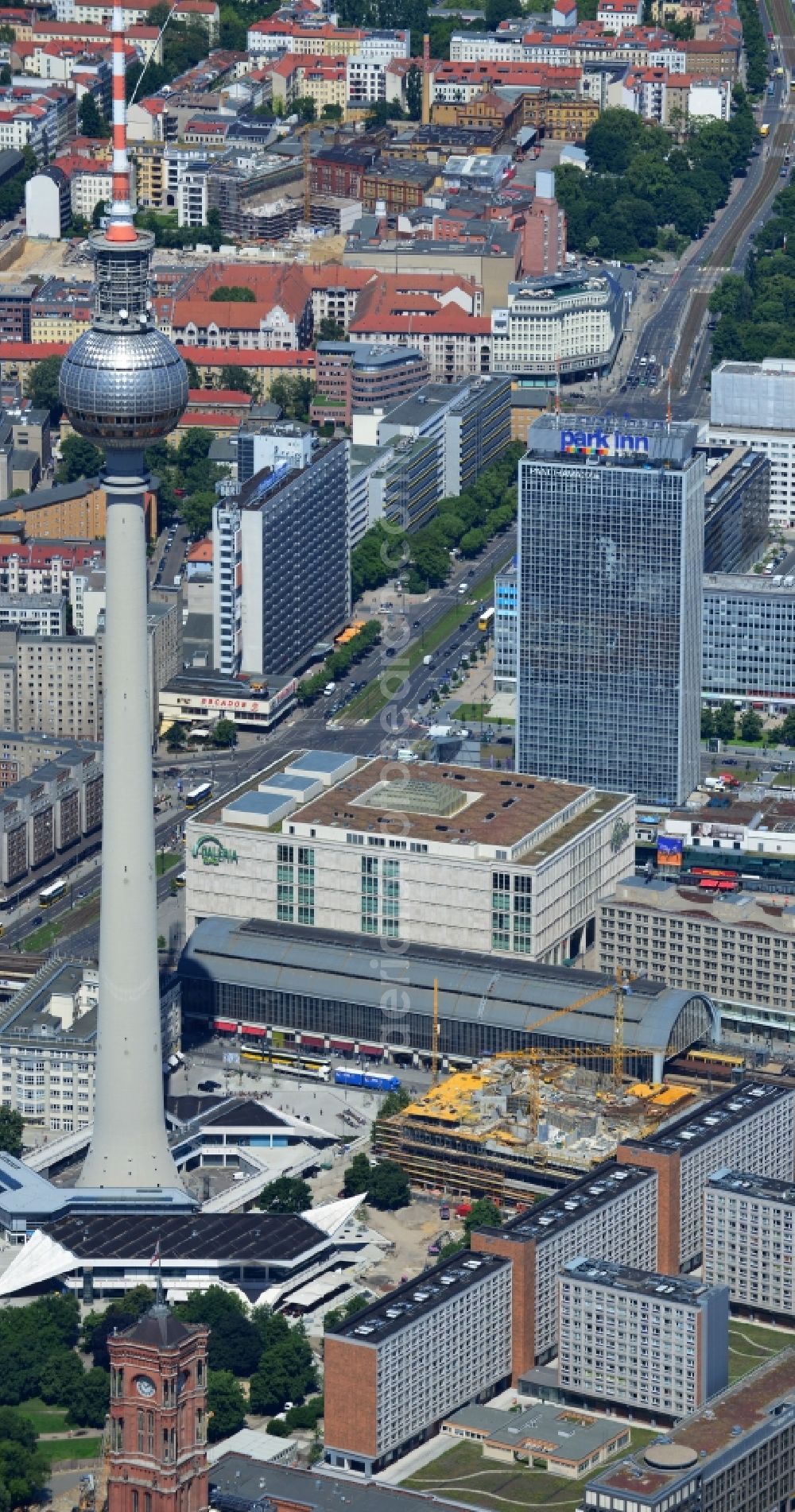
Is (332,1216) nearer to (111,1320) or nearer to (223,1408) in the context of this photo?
(111,1320)

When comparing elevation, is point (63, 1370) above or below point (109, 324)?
below

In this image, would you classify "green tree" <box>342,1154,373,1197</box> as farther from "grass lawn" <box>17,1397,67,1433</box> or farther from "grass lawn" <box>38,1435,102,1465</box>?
"grass lawn" <box>38,1435,102,1465</box>

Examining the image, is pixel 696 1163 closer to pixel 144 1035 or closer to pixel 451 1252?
pixel 451 1252

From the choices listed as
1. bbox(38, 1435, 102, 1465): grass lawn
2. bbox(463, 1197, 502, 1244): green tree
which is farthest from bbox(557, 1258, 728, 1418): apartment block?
bbox(38, 1435, 102, 1465): grass lawn

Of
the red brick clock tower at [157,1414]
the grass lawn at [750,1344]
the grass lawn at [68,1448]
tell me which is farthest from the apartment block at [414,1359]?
the red brick clock tower at [157,1414]

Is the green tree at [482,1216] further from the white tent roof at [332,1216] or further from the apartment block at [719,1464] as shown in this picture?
the apartment block at [719,1464]

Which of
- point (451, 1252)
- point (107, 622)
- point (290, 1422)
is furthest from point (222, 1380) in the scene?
point (107, 622)

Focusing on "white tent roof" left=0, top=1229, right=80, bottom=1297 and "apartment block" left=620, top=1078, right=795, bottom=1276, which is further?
"apartment block" left=620, top=1078, right=795, bottom=1276
